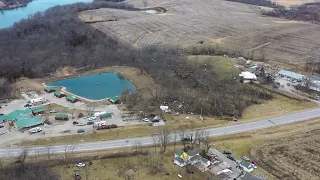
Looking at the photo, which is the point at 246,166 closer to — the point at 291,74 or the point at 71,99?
the point at 71,99

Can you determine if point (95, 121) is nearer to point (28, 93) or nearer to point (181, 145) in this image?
point (181, 145)

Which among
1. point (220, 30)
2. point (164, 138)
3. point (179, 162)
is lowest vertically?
point (179, 162)

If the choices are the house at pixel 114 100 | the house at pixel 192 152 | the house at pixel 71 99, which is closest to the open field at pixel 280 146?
the house at pixel 192 152

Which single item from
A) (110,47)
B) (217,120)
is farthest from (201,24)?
(217,120)

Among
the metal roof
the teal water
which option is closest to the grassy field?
the metal roof

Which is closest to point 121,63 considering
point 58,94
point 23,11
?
point 58,94

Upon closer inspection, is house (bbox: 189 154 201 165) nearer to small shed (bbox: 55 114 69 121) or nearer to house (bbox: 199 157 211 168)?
house (bbox: 199 157 211 168)
